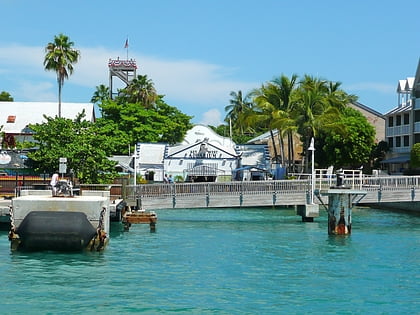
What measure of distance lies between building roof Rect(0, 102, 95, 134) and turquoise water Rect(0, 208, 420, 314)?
Answer: 169ft

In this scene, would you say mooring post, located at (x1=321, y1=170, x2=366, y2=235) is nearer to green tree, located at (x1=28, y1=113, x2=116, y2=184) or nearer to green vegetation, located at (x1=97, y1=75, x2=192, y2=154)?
green tree, located at (x1=28, y1=113, x2=116, y2=184)

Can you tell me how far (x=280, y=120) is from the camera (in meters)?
68.7

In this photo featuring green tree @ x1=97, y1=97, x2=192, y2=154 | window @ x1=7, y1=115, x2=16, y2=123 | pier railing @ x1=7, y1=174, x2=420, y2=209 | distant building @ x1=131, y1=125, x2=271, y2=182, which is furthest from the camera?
window @ x1=7, y1=115, x2=16, y2=123

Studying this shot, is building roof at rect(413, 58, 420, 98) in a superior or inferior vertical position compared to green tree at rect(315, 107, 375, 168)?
superior

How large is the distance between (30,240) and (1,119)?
63.5 metres

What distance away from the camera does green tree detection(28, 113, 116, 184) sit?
44.5m

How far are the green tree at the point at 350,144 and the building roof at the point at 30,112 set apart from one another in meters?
28.4

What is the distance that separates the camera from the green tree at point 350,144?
246ft

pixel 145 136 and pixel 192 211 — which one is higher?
pixel 145 136

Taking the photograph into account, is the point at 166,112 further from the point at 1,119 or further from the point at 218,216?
the point at 218,216

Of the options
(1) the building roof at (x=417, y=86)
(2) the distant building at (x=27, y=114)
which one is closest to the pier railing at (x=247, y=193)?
(1) the building roof at (x=417, y=86)

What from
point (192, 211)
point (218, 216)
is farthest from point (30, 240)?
point (192, 211)

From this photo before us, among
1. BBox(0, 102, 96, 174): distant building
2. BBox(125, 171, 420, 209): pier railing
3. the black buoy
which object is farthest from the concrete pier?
BBox(0, 102, 96, 174): distant building

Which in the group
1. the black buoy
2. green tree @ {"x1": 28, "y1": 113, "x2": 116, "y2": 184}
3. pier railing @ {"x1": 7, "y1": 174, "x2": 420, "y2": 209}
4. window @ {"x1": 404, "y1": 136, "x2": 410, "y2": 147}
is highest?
window @ {"x1": 404, "y1": 136, "x2": 410, "y2": 147}
